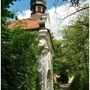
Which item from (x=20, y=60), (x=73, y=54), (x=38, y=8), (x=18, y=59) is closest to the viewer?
(x=18, y=59)

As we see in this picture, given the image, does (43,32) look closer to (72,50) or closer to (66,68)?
(72,50)

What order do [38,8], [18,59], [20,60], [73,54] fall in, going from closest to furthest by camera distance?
[18,59] < [20,60] < [73,54] < [38,8]

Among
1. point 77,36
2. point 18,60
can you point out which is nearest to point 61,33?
point 77,36

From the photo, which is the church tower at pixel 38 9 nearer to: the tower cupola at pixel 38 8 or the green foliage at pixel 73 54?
the tower cupola at pixel 38 8

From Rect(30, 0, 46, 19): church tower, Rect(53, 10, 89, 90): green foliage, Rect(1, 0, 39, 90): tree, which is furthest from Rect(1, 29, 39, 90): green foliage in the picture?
Rect(30, 0, 46, 19): church tower

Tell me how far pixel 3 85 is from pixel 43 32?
1772 centimetres

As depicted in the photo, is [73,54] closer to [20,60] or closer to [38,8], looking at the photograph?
[38,8]

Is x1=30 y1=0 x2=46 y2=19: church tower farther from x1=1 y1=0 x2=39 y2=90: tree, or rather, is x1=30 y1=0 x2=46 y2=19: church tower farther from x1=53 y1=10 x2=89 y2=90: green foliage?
x1=1 y1=0 x2=39 y2=90: tree

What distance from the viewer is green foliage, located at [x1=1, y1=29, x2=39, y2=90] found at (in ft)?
61.8

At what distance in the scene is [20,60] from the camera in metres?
20.8

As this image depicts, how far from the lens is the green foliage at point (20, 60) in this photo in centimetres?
1884

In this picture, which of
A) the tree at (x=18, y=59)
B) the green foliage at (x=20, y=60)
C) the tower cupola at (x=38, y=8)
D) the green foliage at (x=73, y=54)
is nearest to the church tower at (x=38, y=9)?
the tower cupola at (x=38, y=8)

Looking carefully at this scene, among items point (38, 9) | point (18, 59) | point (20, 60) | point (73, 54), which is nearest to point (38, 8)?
point (38, 9)

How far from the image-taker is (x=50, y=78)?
39125mm
